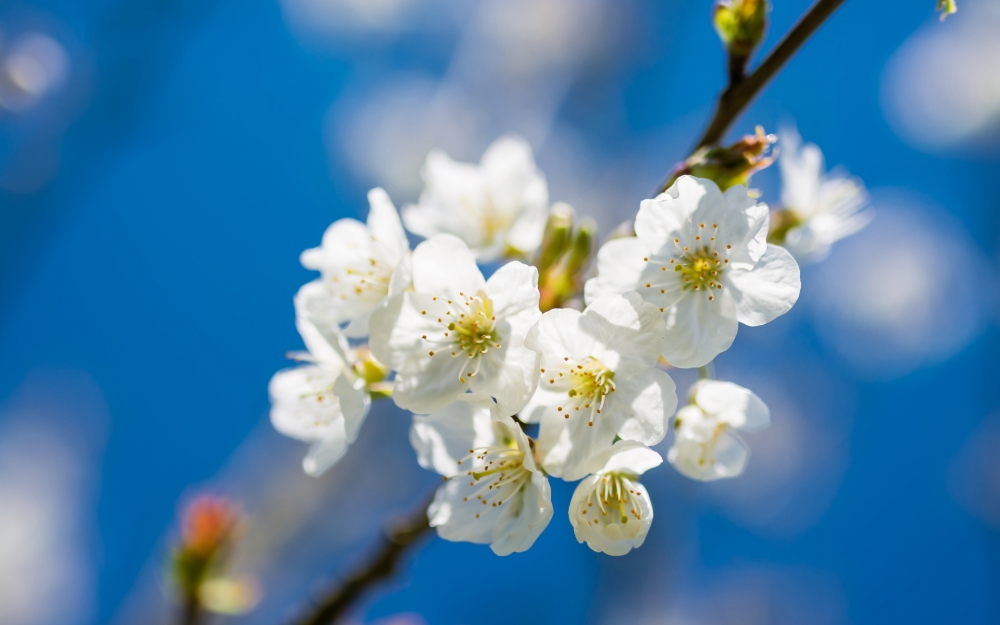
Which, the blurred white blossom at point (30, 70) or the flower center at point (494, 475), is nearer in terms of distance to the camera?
the flower center at point (494, 475)

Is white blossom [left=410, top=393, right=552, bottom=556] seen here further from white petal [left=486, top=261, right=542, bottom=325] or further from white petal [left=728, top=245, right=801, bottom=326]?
white petal [left=728, top=245, right=801, bottom=326]

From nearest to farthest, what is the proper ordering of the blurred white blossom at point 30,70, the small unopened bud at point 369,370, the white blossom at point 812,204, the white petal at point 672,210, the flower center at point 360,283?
the white petal at point 672,210
the small unopened bud at point 369,370
the flower center at point 360,283
the white blossom at point 812,204
the blurred white blossom at point 30,70

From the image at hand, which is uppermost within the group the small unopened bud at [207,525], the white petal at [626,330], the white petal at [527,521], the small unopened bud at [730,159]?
the small unopened bud at [730,159]

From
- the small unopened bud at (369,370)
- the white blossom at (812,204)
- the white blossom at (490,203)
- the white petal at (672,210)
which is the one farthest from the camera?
the white blossom at (490,203)

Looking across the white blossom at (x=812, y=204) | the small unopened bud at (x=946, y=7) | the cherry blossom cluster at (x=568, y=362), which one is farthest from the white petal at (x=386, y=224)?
the small unopened bud at (x=946, y=7)

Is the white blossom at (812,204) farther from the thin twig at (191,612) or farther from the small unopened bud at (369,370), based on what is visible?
the thin twig at (191,612)

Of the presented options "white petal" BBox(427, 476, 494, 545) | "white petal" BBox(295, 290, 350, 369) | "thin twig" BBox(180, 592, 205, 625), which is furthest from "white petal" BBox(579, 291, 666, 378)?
"thin twig" BBox(180, 592, 205, 625)
